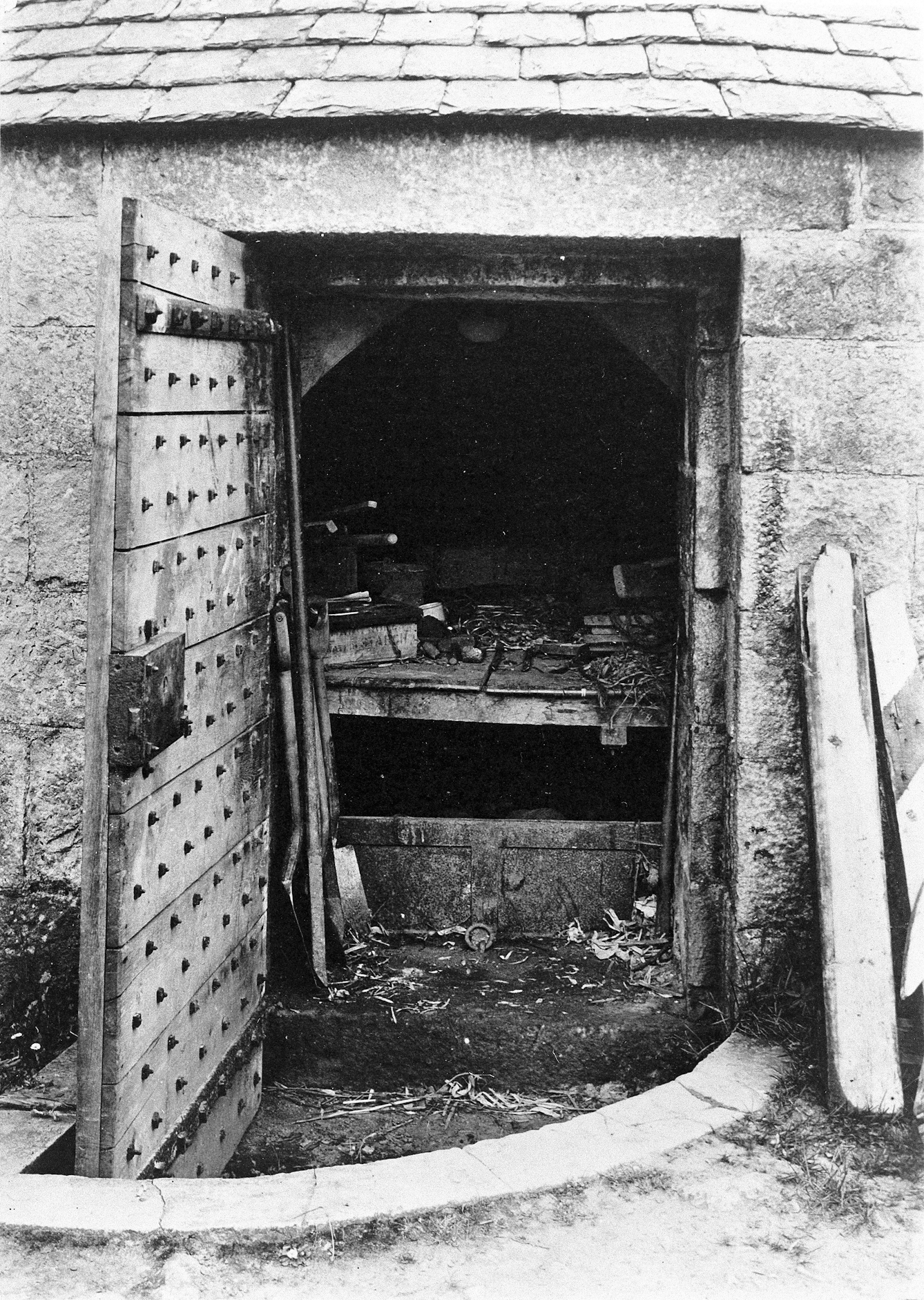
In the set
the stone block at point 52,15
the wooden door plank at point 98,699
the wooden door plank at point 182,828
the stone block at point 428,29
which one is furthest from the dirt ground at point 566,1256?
the stone block at point 52,15

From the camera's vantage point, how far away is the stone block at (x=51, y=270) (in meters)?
3.57

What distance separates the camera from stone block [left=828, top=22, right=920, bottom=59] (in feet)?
11.6

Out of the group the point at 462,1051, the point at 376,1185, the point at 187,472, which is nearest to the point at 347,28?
the point at 187,472

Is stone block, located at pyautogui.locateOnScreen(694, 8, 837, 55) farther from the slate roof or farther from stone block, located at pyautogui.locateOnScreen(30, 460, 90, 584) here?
stone block, located at pyautogui.locateOnScreen(30, 460, 90, 584)

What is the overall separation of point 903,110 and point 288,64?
1.87 m

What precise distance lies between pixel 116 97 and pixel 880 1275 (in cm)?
379

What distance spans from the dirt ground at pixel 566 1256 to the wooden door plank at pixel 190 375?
6.32 feet

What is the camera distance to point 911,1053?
10.7 ft

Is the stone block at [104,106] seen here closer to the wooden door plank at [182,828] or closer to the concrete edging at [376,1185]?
the wooden door plank at [182,828]

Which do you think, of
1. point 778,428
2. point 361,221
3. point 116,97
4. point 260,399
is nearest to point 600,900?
point 778,428

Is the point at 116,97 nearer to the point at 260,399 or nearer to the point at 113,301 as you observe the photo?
the point at 260,399

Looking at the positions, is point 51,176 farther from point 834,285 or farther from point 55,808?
point 834,285

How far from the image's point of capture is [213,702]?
3449mm

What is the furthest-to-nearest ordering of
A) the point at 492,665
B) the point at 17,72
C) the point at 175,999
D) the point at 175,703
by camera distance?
the point at 492,665 < the point at 17,72 < the point at 175,999 < the point at 175,703
